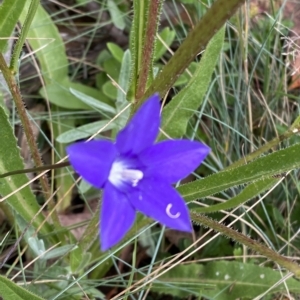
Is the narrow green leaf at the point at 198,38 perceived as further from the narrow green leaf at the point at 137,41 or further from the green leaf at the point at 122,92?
the green leaf at the point at 122,92

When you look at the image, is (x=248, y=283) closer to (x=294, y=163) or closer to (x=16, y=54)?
(x=294, y=163)

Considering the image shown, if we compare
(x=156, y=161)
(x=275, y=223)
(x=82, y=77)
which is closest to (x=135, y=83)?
(x=156, y=161)

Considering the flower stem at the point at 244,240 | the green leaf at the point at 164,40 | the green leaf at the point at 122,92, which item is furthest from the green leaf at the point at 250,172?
the green leaf at the point at 164,40

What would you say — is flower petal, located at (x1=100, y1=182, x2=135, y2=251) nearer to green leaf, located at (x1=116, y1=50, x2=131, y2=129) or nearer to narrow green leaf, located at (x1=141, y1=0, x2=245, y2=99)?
narrow green leaf, located at (x1=141, y1=0, x2=245, y2=99)

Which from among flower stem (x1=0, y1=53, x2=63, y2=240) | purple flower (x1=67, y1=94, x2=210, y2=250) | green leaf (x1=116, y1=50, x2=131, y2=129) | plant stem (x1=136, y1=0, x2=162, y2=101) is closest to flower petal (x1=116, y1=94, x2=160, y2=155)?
purple flower (x1=67, y1=94, x2=210, y2=250)

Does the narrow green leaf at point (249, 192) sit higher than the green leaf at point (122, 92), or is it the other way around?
the green leaf at point (122, 92)

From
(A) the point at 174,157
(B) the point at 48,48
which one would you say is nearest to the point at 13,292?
(A) the point at 174,157
